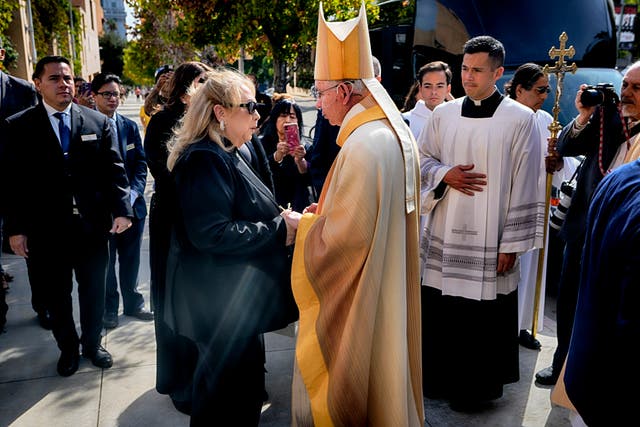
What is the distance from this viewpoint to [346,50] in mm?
2512

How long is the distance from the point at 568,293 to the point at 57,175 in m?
3.47

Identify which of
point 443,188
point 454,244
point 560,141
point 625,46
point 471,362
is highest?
point 625,46

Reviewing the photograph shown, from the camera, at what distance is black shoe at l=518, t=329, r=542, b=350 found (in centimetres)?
434

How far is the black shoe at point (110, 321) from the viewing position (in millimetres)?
4652

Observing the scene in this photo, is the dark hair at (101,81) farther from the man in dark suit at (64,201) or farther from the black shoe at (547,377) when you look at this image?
the black shoe at (547,377)

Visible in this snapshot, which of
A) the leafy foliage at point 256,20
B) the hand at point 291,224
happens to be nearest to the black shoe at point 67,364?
the hand at point 291,224

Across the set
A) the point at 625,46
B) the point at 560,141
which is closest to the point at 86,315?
the point at 560,141

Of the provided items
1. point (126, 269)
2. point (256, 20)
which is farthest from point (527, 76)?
point (256, 20)

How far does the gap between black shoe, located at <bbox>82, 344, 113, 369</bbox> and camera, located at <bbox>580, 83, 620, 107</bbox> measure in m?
3.59

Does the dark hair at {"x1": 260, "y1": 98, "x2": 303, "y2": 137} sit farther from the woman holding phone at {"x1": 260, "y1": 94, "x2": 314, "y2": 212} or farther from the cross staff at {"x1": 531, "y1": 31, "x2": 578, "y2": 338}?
the cross staff at {"x1": 531, "y1": 31, "x2": 578, "y2": 338}

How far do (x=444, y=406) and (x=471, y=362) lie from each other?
1.13 ft

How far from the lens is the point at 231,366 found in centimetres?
269

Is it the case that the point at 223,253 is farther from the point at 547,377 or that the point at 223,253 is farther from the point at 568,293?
the point at 547,377

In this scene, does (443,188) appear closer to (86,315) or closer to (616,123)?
(616,123)
